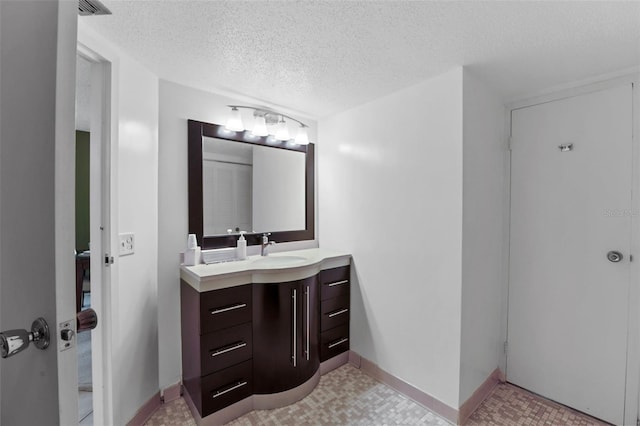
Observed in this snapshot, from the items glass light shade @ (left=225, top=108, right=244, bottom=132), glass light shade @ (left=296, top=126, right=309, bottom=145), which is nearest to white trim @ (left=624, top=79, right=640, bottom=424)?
glass light shade @ (left=296, top=126, right=309, bottom=145)

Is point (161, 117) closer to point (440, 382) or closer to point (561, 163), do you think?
point (440, 382)

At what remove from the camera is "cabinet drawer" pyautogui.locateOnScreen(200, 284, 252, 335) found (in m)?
1.59

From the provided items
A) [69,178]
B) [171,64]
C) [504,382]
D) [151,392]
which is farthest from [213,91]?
[504,382]

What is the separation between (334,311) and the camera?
225 cm

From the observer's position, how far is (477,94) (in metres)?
1.78

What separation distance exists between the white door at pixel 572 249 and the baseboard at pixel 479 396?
11cm

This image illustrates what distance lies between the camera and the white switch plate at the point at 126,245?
152cm

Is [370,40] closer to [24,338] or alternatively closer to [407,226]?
[407,226]

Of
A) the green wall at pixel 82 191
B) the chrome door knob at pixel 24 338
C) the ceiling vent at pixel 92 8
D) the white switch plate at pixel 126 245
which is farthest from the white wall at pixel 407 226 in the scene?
the green wall at pixel 82 191

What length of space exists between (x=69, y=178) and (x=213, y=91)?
67.5 inches

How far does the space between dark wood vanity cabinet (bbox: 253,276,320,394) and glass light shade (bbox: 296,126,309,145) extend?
128cm

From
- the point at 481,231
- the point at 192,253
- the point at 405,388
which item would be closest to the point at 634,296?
the point at 481,231

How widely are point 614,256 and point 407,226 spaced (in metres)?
1.24

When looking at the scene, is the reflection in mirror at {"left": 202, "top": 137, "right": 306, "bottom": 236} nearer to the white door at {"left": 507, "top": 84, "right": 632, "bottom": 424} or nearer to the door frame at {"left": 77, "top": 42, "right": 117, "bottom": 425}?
the door frame at {"left": 77, "top": 42, "right": 117, "bottom": 425}
